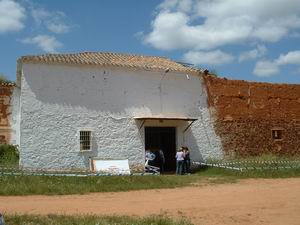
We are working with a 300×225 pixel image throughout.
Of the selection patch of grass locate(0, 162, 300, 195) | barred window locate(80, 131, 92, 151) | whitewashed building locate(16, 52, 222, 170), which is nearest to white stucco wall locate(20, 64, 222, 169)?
whitewashed building locate(16, 52, 222, 170)

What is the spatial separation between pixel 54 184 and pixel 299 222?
7.78 m

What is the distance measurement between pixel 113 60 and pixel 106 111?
269 centimetres

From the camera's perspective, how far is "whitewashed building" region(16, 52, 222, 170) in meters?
19.2

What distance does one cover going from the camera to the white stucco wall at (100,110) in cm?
1920

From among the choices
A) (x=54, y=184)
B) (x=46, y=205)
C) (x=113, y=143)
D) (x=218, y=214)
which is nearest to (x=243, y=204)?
(x=218, y=214)

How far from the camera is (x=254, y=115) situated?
23797mm

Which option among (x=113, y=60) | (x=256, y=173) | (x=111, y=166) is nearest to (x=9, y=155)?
(x=111, y=166)

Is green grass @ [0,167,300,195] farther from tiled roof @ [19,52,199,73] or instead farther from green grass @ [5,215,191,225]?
tiled roof @ [19,52,199,73]

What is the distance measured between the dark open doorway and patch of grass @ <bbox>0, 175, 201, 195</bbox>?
4947 mm

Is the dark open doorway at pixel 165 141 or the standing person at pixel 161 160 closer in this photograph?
the standing person at pixel 161 160

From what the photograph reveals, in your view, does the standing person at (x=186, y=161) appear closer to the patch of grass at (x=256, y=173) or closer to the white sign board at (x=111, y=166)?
the patch of grass at (x=256, y=173)

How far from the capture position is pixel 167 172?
2162cm

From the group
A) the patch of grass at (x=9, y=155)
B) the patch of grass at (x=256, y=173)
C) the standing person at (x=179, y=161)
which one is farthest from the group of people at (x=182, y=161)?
the patch of grass at (x=9, y=155)

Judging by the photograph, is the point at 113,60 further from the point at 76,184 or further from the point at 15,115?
the point at 76,184
